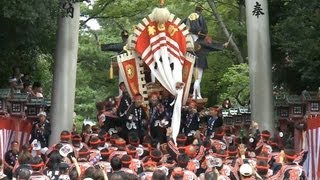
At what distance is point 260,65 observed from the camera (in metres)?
19.9

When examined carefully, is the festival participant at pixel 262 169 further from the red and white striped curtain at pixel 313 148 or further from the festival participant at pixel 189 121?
the festival participant at pixel 189 121

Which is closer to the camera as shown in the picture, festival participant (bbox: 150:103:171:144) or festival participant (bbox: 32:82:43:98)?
festival participant (bbox: 150:103:171:144)

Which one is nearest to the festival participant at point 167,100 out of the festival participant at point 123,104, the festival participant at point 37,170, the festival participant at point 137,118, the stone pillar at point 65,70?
the festival participant at point 137,118

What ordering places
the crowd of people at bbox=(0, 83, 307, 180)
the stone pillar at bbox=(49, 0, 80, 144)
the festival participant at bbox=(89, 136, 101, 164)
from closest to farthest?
the crowd of people at bbox=(0, 83, 307, 180)
the festival participant at bbox=(89, 136, 101, 164)
the stone pillar at bbox=(49, 0, 80, 144)

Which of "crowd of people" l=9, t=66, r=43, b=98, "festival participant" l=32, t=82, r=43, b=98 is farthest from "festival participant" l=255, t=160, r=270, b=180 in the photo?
"festival participant" l=32, t=82, r=43, b=98

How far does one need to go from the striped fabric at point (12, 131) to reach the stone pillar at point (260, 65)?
5.91m

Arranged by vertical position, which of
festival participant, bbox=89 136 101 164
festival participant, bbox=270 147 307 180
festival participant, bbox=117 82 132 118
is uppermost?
festival participant, bbox=117 82 132 118

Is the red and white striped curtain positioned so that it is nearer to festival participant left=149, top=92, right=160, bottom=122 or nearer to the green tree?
festival participant left=149, top=92, right=160, bottom=122

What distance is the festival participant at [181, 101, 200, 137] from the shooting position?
18.1 meters

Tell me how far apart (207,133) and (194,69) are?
1.89 m

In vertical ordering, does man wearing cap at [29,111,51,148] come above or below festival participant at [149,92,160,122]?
below

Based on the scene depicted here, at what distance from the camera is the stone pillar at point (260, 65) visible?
1964cm

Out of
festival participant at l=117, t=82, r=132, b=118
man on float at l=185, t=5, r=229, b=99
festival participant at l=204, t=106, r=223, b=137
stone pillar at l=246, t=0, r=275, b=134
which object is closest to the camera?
festival participant at l=117, t=82, r=132, b=118

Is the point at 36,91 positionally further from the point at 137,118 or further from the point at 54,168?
the point at 54,168
